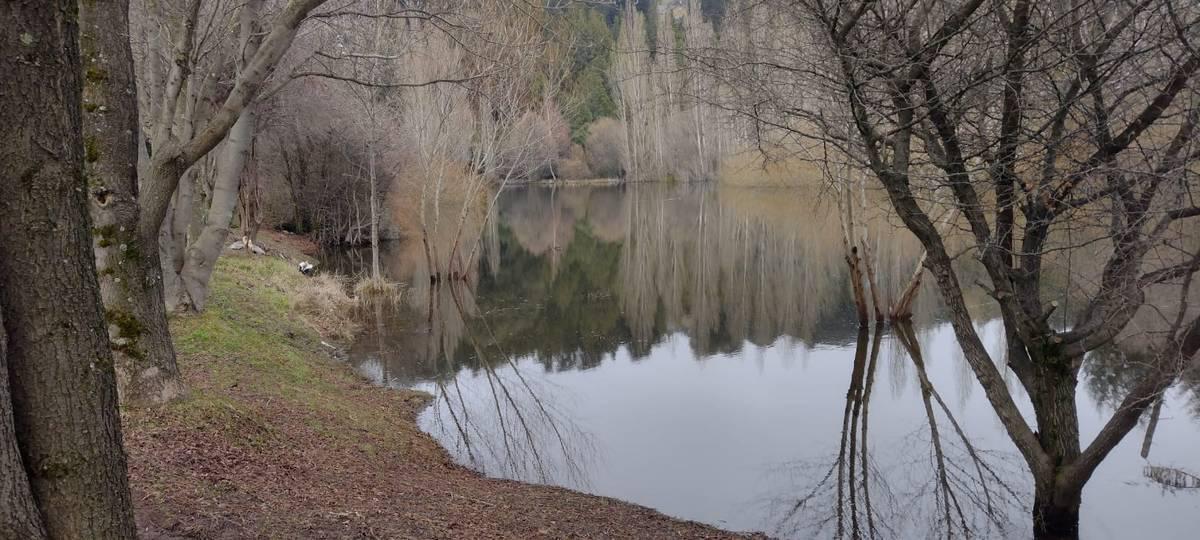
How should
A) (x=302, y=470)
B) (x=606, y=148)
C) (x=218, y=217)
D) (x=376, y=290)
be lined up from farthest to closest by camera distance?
(x=606, y=148)
(x=376, y=290)
(x=218, y=217)
(x=302, y=470)

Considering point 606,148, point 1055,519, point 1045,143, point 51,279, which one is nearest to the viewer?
point 51,279

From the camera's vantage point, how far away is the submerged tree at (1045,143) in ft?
17.5

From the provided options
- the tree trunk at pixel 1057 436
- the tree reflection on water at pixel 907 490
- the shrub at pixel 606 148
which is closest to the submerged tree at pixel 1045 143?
the tree trunk at pixel 1057 436

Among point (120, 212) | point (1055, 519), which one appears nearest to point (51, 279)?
point (120, 212)

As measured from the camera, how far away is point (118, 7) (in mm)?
5246

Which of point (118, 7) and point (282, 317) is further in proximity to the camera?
point (282, 317)

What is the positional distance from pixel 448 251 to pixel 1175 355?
2200cm

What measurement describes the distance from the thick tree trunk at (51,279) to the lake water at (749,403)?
19.2 feet

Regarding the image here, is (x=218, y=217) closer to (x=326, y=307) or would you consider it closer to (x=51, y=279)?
(x=326, y=307)

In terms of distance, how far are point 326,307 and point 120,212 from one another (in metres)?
10.7

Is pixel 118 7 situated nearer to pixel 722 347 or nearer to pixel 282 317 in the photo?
pixel 282 317

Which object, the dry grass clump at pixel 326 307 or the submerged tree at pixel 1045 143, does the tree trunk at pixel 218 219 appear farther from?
the submerged tree at pixel 1045 143

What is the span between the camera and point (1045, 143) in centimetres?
583

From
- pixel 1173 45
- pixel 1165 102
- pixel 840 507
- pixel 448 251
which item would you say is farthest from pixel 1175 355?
pixel 448 251
